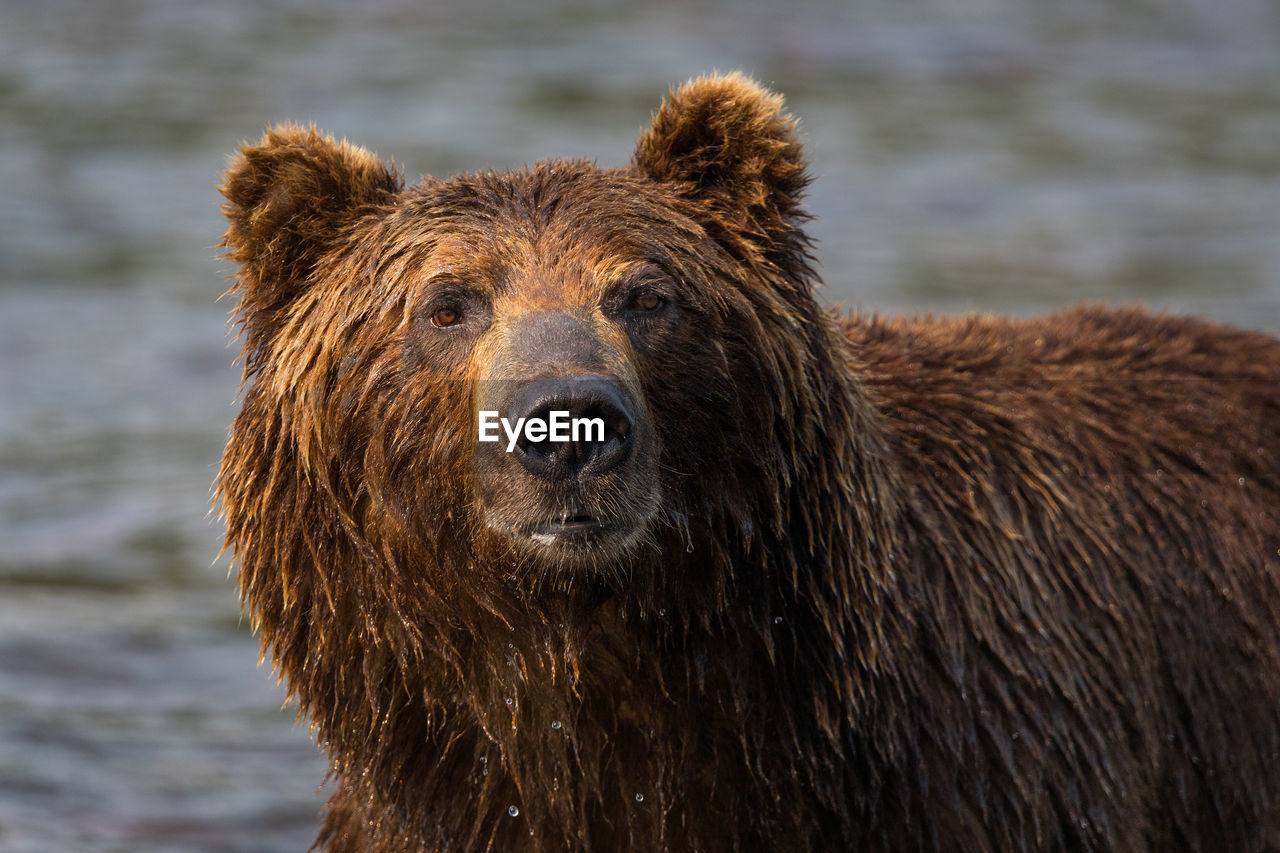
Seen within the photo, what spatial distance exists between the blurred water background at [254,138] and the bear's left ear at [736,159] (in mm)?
1669

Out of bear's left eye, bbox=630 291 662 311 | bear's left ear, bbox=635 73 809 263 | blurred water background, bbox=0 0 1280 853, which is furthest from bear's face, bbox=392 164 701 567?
blurred water background, bbox=0 0 1280 853

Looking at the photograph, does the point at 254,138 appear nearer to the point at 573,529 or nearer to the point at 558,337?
the point at 558,337

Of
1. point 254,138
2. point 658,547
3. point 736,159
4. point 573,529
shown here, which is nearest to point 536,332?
point 573,529

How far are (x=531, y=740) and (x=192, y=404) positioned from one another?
7.85 meters

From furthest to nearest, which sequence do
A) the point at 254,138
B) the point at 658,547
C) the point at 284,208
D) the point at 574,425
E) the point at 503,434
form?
the point at 254,138 < the point at 284,208 < the point at 658,547 < the point at 503,434 < the point at 574,425

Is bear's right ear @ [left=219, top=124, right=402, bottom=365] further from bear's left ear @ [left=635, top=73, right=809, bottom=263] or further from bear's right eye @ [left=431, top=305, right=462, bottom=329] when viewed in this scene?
bear's left ear @ [left=635, top=73, right=809, bottom=263]

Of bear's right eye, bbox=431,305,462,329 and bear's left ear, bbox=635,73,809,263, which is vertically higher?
bear's left ear, bbox=635,73,809,263

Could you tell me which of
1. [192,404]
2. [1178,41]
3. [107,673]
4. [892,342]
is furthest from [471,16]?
[892,342]

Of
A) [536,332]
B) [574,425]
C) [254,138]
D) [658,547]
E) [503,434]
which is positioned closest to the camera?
[574,425]

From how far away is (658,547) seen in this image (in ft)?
14.6

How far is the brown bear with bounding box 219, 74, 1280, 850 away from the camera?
4.53m

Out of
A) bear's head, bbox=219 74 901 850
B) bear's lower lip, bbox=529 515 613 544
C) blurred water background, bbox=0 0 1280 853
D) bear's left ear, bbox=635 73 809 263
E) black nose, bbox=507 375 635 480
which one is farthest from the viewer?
blurred water background, bbox=0 0 1280 853

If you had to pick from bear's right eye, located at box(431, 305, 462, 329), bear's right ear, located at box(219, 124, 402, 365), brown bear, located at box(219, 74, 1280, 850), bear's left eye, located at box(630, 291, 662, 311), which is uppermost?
bear's right ear, located at box(219, 124, 402, 365)

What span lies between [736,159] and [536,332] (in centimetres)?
90
